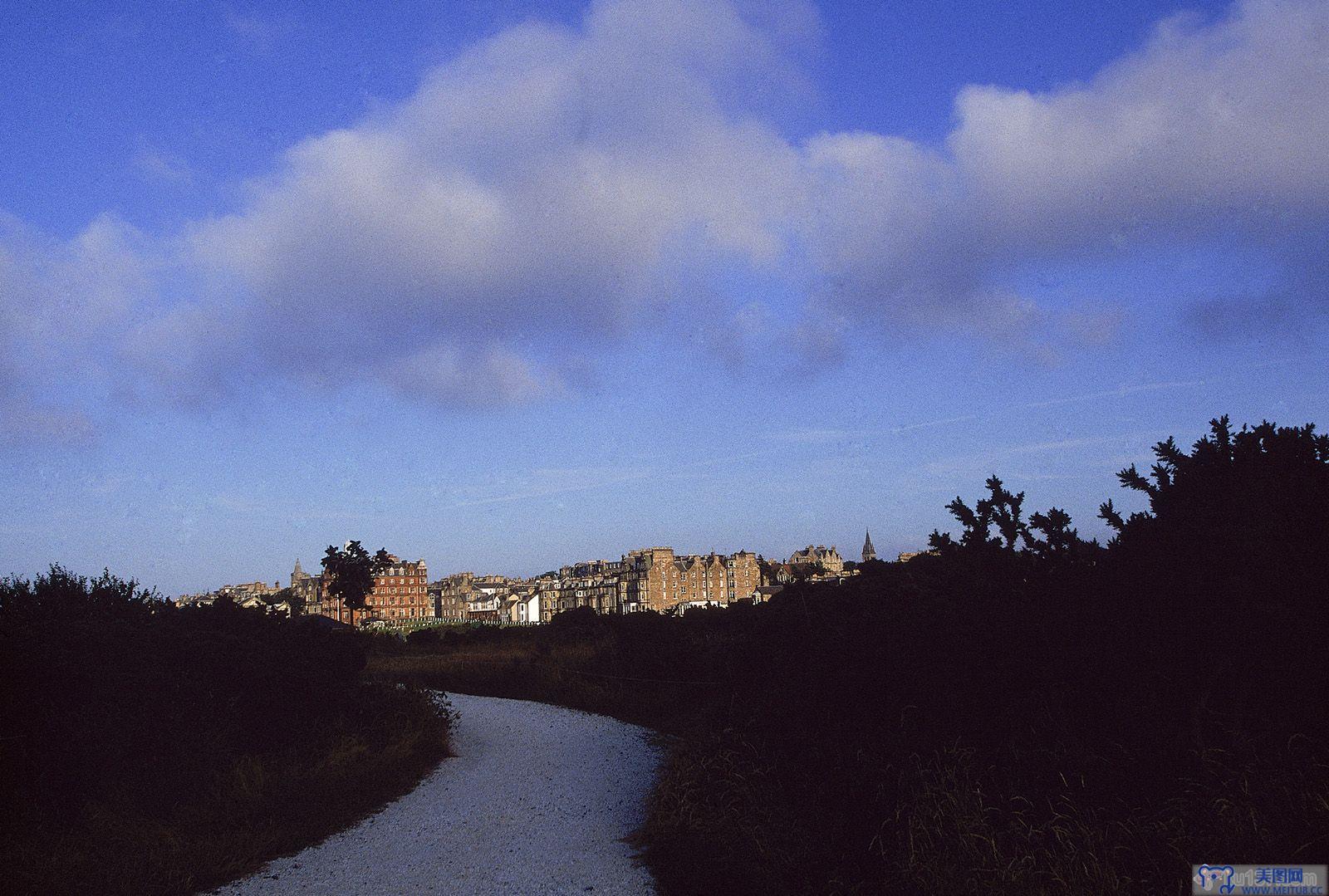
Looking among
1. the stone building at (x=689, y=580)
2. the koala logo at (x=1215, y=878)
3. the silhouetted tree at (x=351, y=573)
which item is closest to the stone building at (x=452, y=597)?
the stone building at (x=689, y=580)

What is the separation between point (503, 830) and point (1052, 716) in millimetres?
7349

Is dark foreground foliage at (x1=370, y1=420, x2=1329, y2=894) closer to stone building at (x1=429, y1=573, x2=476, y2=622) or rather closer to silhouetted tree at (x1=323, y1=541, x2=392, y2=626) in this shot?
silhouetted tree at (x1=323, y1=541, x2=392, y2=626)

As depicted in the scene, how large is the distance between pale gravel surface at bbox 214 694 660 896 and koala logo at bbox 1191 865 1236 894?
199 inches

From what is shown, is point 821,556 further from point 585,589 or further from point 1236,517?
point 1236,517

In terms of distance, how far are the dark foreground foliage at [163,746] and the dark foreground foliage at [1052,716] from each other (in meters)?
5.33

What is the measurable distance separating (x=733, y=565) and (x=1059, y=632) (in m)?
116

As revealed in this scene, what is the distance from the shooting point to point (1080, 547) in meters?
9.23

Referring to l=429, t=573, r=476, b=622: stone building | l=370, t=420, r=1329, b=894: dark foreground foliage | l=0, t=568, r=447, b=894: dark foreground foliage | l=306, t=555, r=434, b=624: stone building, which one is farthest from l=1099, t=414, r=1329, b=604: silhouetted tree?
l=306, t=555, r=434, b=624: stone building

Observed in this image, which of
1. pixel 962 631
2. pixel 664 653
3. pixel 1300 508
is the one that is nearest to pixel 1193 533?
pixel 1300 508

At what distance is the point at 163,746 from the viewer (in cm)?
1225

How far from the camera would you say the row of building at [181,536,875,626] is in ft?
366

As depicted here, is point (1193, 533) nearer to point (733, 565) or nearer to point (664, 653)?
point (664, 653)

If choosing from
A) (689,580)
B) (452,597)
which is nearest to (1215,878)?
(689,580)

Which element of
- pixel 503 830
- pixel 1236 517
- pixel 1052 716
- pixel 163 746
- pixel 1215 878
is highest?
pixel 1236 517
